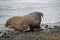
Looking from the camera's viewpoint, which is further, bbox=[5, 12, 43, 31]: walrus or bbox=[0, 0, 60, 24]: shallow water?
bbox=[0, 0, 60, 24]: shallow water

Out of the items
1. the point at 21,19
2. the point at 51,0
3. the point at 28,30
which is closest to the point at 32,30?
the point at 28,30

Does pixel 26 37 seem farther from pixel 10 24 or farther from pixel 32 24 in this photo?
pixel 10 24

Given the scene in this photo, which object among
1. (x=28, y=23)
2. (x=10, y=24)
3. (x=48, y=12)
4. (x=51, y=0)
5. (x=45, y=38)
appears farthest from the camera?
(x=51, y=0)

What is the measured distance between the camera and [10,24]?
8.64ft

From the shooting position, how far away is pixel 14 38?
1988mm

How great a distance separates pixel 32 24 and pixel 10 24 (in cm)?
41

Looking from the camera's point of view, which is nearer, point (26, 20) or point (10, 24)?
point (26, 20)

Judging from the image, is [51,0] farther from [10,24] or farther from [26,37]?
[26,37]

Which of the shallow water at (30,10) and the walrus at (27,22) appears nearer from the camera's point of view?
the walrus at (27,22)

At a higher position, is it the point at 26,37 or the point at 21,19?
the point at 21,19

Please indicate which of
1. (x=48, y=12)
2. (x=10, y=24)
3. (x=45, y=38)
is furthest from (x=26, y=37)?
(x=48, y=12)

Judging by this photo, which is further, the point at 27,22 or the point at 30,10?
the point at 30,10

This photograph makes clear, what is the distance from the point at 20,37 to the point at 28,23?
39 cm

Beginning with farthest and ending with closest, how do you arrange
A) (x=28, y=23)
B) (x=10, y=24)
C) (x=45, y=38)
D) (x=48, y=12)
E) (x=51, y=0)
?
1. (x=51, y=0)
2. (x=48, y=12)
3. (x=10, y=24)
4. (x=28, y=23)
5. (x=45, y=38)
